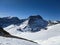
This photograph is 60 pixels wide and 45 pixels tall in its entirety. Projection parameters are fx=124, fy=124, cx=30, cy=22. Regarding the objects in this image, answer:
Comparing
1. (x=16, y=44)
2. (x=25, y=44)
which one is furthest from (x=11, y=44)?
(x=25, y=44)

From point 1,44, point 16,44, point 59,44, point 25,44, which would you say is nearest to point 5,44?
point 1,44

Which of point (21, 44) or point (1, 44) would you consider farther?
point (21, 44)

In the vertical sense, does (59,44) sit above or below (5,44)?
above

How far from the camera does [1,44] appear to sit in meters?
13.3

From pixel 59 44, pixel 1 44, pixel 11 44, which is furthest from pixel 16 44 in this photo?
pixel 59 44

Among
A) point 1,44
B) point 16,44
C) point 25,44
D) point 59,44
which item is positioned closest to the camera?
point 1,44

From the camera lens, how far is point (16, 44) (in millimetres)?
14453

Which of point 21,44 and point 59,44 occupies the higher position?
point 59,44

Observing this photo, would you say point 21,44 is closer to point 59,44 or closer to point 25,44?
point 25,44

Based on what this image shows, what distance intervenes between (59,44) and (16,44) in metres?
9.92

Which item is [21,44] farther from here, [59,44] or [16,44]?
[59,44]

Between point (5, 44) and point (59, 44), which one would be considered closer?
point (5, 44)

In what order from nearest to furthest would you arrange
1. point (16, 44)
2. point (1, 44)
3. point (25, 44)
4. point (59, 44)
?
point (1, 44), point (16, 44), point (25, 44), point (59, 44)

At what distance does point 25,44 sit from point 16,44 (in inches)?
60.7
